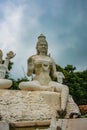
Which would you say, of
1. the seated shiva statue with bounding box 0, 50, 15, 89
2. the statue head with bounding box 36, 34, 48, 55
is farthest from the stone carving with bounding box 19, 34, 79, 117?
the seated shiva statue with bounding box 0, 50, 15, 89

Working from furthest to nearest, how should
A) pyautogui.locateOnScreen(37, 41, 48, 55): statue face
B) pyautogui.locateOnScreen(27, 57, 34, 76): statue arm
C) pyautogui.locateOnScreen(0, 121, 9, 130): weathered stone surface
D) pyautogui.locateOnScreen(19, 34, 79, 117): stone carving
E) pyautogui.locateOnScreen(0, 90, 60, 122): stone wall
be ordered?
pyautogui.locateOnScreen(37, 41, 48, 55): statue face
pyautogui.locateOnScreen(27, 57, 34, 76): statue arm
pyautogui.locateOnScreen(19, 34, 79, 117): stone carving
pyautogui.locateOnScreen(0, 90, 60, 122): stone wall
pyautogui.locateOnScreen(0, 121, 9, 130): weathered stone surface

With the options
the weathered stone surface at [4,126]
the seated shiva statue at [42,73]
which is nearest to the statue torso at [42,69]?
the seated shiva statue at [42,73]

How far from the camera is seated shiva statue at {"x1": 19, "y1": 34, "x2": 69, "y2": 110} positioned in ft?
36.8

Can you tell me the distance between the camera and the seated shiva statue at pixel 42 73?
1121 centimetres

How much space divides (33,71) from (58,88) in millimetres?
1015

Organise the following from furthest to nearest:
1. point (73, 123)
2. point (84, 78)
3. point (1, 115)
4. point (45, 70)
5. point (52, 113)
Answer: point (84, 78) → point (45, 70) → point (52, 113) → point (1, 115) → point (73, 123)

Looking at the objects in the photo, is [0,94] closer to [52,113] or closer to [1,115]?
[1,115]

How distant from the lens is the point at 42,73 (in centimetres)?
1166

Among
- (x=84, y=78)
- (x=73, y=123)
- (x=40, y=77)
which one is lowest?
(x=73, y=123)

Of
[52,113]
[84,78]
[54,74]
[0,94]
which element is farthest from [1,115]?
[84,78]

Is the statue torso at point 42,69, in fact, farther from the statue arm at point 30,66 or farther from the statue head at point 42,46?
the statue head at point 42,46

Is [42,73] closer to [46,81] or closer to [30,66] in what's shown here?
[46,81]

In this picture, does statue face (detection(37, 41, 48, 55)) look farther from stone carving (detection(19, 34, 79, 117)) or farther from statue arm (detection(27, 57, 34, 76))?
statue arm (detection(27, 57, 34, 76))

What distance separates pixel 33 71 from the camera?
11836mm
